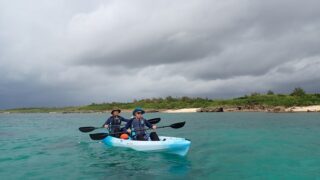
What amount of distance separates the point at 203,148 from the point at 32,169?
A: 29.3 feet

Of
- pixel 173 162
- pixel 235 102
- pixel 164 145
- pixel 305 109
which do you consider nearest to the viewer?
pixel 173 162

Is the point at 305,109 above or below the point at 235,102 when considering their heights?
below

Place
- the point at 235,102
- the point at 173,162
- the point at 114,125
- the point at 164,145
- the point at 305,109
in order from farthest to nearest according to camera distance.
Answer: the point at 235,102 < the point at 305,109 < the point at 114,125 < the point at 164,145 < the point at 173,162

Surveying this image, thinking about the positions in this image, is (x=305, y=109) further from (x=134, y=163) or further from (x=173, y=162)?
(x=134, y=163)

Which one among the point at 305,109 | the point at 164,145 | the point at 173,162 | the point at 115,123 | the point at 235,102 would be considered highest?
the point at 235,102

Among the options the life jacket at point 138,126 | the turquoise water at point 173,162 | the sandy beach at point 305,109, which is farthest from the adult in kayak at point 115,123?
the sandy beach at point 305,109

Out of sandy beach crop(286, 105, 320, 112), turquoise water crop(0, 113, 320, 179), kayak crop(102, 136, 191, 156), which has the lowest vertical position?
turquoise water crop(0, 113, 320, 179)

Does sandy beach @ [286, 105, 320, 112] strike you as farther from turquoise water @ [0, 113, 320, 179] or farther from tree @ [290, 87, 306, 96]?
turquoise water @ [0, 113, 320, 179]

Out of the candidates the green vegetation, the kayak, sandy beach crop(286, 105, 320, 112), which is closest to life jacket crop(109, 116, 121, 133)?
the kayak

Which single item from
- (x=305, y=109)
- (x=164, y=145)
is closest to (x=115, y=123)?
(x=164, y=145)

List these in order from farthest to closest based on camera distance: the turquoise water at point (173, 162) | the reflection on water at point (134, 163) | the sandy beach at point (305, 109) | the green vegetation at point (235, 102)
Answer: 1. the green vegetation at point (235, 102)
2. the sandy beach at point (305, 109)
3. the reflection on water at point (134, 163)
4. the turquoise water at point (173, 162)

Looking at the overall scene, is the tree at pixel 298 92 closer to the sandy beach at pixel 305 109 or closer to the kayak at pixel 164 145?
the sandy beach at pixel 305 109

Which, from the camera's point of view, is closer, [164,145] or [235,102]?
[164,145]

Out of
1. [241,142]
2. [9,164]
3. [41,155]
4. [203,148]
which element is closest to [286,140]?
[241,142]
